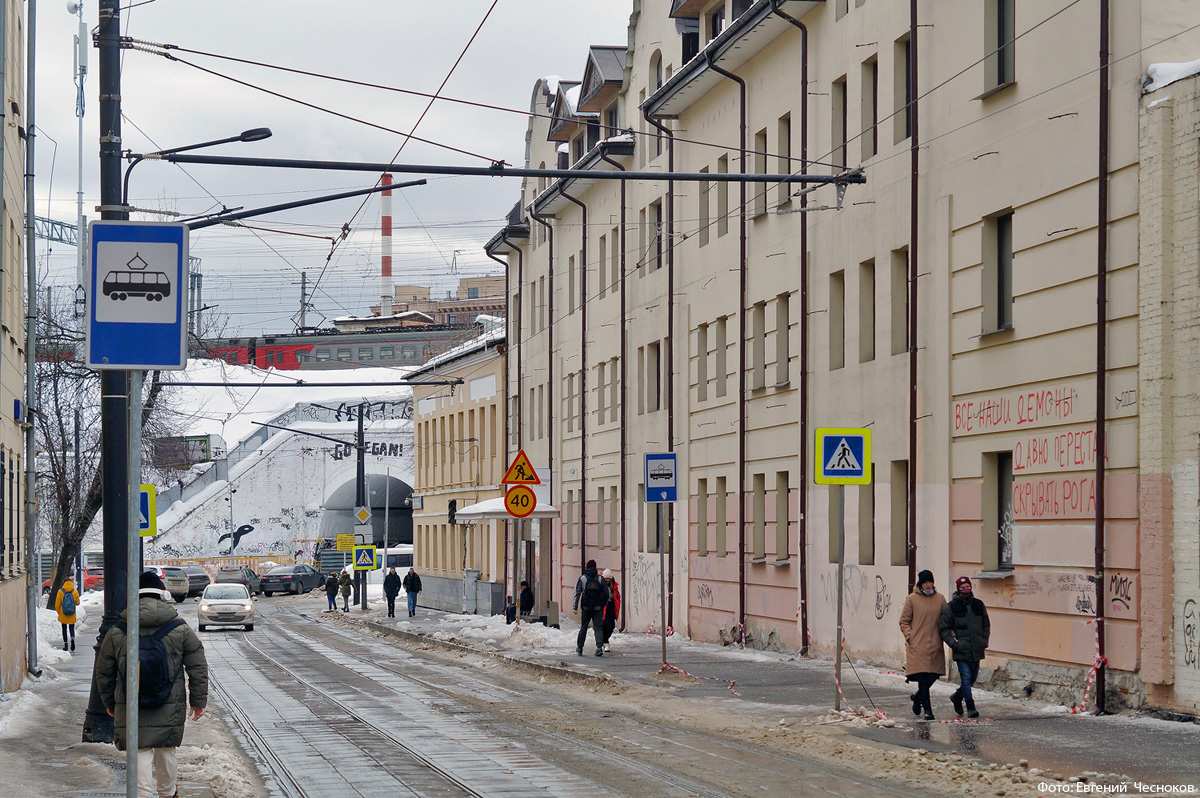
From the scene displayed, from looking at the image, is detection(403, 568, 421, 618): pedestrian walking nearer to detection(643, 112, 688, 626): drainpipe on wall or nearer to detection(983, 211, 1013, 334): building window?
detection(643, 112, 688, 626): drainpipe on wall

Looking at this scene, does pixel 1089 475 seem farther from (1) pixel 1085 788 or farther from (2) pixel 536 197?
(2) pixel 536 197

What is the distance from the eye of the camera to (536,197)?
51.0 m

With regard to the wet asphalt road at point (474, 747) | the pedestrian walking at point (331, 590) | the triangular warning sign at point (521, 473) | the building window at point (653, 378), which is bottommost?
the pedestrian walking at point (331, 590)

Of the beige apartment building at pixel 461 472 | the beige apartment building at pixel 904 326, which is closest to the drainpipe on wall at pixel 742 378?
the beige apartment building at pixel 904 326

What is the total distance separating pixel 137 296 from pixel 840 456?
1079 centimetres

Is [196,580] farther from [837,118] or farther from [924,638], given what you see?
[924,638]

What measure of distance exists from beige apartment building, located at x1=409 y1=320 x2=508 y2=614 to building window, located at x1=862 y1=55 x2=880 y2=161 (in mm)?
28068

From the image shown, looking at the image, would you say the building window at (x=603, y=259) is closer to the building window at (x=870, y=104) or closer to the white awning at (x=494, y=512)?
the white awning at (x=494, y=512)

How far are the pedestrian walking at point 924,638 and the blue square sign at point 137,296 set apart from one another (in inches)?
419

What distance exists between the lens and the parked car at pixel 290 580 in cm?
8494

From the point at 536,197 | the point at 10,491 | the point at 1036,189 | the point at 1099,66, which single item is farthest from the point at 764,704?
the point at 536,197

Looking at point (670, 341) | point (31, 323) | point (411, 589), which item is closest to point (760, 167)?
point (670, 341)

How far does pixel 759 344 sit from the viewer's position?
31.5m

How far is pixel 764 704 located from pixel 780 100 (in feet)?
43.4
